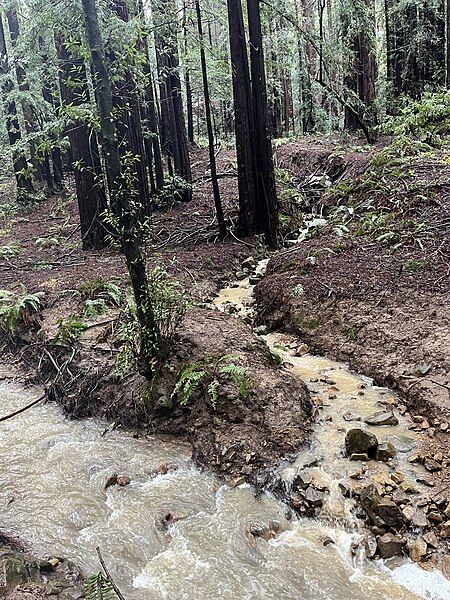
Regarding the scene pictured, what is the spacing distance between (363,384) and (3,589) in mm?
4426

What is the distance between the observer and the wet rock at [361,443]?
4.82 m

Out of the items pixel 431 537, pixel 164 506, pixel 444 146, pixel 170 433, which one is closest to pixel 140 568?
pixel 164 506

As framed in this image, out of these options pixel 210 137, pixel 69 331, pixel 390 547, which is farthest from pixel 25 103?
pixel 390 547

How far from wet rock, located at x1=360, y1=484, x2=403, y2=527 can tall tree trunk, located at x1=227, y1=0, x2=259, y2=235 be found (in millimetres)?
8705

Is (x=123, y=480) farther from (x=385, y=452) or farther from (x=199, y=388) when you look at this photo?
(x=385, y=452)

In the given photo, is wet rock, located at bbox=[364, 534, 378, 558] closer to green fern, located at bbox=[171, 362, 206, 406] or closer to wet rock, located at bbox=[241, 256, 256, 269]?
green fern, located at bbox=[171, 362, 206, 406]

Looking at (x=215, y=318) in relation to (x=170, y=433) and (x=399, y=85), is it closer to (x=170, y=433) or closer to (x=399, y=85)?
(x=170, y=433)

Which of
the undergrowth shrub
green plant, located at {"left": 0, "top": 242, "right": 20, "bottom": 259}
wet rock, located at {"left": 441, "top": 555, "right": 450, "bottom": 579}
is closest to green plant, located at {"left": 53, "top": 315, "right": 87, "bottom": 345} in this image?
the undergrowth shrub

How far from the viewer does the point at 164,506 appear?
15.3ft

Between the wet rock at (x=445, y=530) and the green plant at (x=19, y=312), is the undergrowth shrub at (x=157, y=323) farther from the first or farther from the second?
the wet rock at (x=445, y=530)

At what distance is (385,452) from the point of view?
4770 millimetres

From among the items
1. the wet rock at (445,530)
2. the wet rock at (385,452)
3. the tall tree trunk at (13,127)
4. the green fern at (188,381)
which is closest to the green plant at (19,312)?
the green fern at (188,381)

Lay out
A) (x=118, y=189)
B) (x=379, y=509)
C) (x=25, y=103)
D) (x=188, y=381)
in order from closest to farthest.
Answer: (x=379, y=509)
(x=118, y=189)
(x=188, y=381)
(x=25, y=103)

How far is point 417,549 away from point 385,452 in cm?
104
